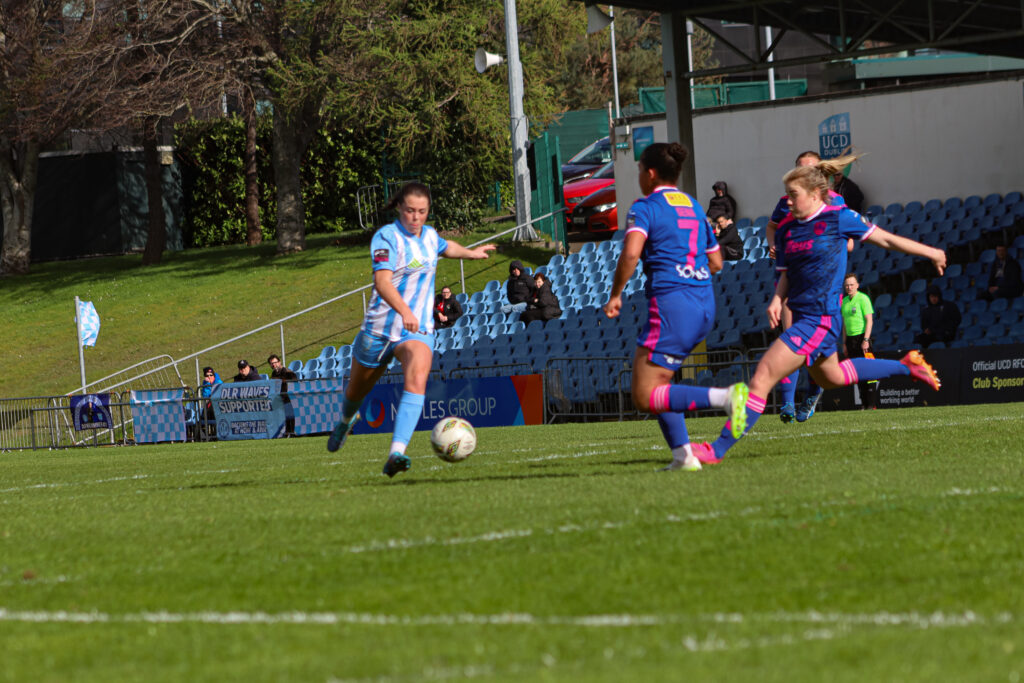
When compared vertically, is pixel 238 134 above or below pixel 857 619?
above

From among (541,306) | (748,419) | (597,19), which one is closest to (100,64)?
(597,19)

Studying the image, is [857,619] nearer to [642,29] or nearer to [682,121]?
[682,121]

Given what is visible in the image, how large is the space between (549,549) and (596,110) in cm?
4454

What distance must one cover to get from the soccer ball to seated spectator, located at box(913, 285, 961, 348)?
39.5ft

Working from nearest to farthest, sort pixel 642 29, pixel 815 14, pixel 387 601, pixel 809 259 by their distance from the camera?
1. pixel 387 601
2. pixel 809 259
3. pixel 815 14
4. pixel 642 29

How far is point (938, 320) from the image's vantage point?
62.6 ft

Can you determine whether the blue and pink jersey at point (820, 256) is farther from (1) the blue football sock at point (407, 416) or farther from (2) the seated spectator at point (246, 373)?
(2) the seated spectator at point (246, 373)

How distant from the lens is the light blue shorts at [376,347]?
862cm

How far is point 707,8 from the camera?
2134 centimetres

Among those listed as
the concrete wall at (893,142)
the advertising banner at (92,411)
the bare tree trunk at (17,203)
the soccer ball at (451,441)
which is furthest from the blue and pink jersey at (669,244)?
the bare tree trunk at (17,203)

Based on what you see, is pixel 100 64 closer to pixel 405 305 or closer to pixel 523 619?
pixel 405 305

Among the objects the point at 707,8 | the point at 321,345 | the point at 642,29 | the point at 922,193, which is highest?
the point at 642,29

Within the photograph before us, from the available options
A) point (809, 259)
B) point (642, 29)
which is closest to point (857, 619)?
point (809, 259)

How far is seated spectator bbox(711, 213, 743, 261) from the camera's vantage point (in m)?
21.4
